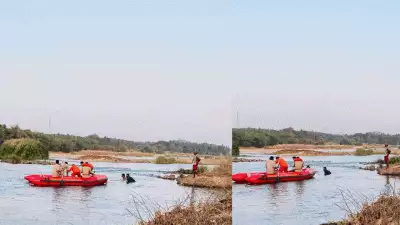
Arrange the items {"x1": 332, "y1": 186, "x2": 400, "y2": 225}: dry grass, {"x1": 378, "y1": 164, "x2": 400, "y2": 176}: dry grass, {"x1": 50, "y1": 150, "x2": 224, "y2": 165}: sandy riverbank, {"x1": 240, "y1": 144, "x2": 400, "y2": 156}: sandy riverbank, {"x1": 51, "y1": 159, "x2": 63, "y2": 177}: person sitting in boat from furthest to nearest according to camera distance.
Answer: {"x1": 240, "y1": 144, "x2": 400, "y2": 156}: sandy riverbank
{"x1": 378, "y1": 164, "x2": 400, "y2": 176}: dry grass
{"x1": 50, "y1": 150, "x2": 224, "y2": 165}: sandy riverbank
{"x1": 51, "y1": 159, "x2": 63, "y2": 177}: person sitting in boat
{"x1": 332, "y1": 186, "x2": 400, "y2": 225}: dry grass

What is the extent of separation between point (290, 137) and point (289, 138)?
2 centimetres

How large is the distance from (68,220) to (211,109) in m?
2.68

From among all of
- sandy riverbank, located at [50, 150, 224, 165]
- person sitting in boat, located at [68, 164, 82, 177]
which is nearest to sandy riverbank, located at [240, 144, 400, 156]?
sandy riverbank, located at [50, 150, 224, 165]

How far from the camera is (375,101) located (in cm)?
1447

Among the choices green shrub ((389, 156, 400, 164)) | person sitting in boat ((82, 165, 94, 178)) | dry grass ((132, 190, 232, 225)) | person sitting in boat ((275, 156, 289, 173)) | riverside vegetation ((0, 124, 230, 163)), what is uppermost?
riverside vegetation ((0, 124, 230, 163))

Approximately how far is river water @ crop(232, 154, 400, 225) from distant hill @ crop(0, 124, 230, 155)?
2.84 ft

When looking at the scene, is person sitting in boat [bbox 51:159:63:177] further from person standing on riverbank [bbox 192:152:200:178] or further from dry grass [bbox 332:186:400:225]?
dry grass [bbox 332:186:400:225]

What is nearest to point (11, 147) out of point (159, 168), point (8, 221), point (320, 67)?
point (8, 221)

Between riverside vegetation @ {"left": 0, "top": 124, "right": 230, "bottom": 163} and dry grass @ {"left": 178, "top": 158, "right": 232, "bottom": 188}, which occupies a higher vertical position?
riverside vegetation @ {"left": 0, "top": 124, "right": 230, "bottom": 163}

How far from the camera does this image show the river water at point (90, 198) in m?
13.5

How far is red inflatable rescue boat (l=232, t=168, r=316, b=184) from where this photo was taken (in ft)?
47.4

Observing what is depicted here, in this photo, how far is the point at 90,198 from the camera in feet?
45.1

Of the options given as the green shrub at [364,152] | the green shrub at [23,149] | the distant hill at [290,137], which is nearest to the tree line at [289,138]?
the distant hill at [290,137]

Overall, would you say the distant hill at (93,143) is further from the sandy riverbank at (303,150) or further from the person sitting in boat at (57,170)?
the sandy riverbank at (303,150)
